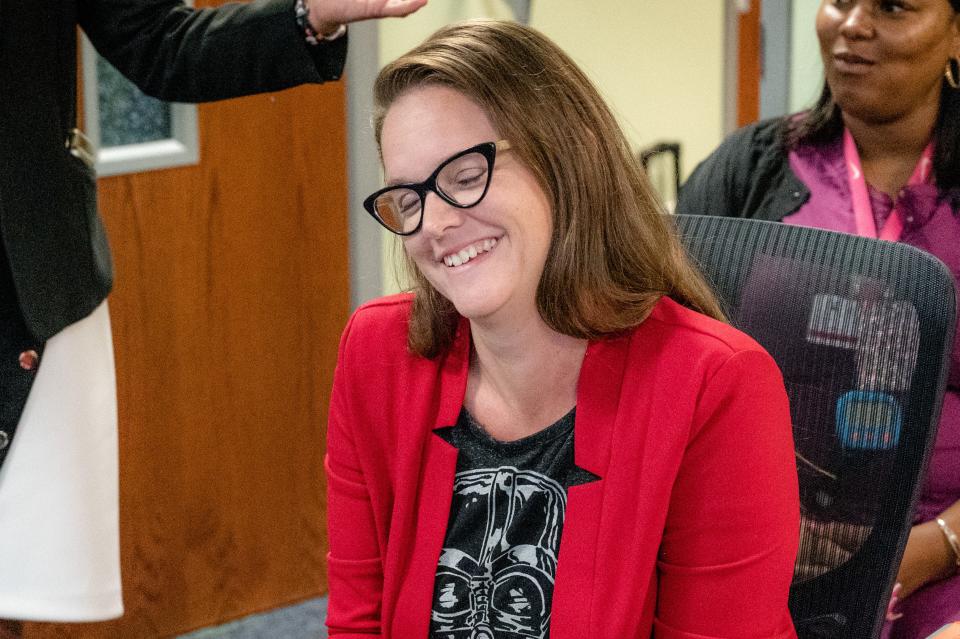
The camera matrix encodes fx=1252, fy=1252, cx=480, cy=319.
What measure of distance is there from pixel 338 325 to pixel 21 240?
113cm

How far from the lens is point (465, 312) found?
4.04ft

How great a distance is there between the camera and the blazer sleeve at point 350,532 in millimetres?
1353

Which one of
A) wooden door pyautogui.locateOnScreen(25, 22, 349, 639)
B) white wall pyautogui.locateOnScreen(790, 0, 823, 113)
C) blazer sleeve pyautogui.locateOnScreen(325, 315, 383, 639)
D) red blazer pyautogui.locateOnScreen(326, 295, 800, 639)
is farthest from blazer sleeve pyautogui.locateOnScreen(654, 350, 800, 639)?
white wall pyautogui.locateOnScreen(790, 0, 823, 113)

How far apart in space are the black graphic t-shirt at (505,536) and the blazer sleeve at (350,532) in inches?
3.8

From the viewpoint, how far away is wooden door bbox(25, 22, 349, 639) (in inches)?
93.2

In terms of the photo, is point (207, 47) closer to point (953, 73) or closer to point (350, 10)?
point (350, 10)

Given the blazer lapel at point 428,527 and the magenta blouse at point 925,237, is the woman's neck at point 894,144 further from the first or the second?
the blazer lapel at point 428,527

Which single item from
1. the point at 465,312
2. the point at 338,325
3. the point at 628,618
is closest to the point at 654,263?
the point at 465,312

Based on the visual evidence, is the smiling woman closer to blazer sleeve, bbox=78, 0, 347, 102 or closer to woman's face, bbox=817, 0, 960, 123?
blazer sleeve, bbox=78, 0, 347, 102

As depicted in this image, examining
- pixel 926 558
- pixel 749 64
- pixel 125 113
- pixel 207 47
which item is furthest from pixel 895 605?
pixel 749 64

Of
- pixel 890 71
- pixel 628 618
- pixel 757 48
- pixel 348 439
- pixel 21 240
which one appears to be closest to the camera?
pixel 628 618

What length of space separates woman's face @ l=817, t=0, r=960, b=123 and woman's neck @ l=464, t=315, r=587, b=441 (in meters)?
0.76

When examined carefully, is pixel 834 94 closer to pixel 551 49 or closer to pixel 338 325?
pixel 551 49

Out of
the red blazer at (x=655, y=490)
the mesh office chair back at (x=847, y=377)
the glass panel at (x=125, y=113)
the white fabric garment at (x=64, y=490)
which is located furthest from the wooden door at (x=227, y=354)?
the mesh office chair back at (x=847, y=377)
